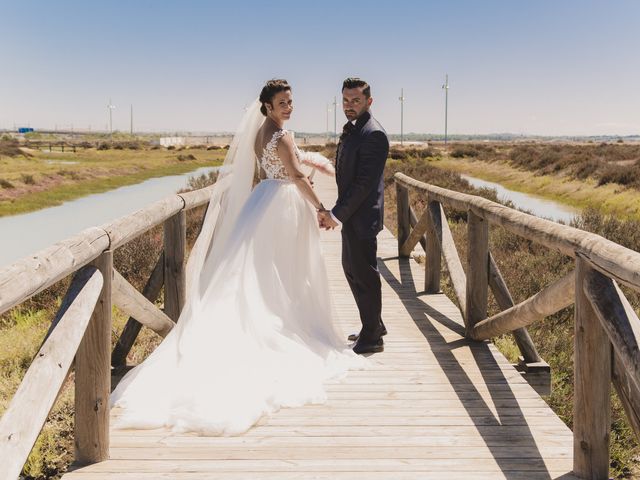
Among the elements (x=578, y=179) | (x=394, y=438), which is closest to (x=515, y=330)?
(x=394, y=438)

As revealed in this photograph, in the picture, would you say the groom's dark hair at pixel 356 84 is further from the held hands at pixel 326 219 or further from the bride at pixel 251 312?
the held hands at pixel 326 219

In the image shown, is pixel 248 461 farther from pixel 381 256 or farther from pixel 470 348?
pixel 381 256

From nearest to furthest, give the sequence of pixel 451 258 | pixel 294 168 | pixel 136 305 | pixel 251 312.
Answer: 1. pixel 136 305
2. pixel 251 312
3. pixel 294 168
4. pixel 451 258

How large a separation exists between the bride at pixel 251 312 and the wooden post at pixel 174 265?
145 mm

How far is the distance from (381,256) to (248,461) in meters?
6.69

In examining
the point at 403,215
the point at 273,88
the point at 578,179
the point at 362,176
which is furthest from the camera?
the point at 578,179

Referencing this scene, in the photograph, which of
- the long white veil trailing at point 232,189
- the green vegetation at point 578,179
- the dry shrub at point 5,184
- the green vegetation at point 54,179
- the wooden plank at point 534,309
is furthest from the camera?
the dry shrub at point 5,184

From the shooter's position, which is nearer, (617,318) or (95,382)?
(617,318)

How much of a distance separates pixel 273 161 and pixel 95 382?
2.48 metres

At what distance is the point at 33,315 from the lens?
8766mm

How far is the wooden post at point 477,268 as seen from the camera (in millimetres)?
5020

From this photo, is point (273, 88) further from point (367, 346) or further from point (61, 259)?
point (61, 259)

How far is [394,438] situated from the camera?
3396 mm

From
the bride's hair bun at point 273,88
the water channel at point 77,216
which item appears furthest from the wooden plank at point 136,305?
the water channel at point 77,216
